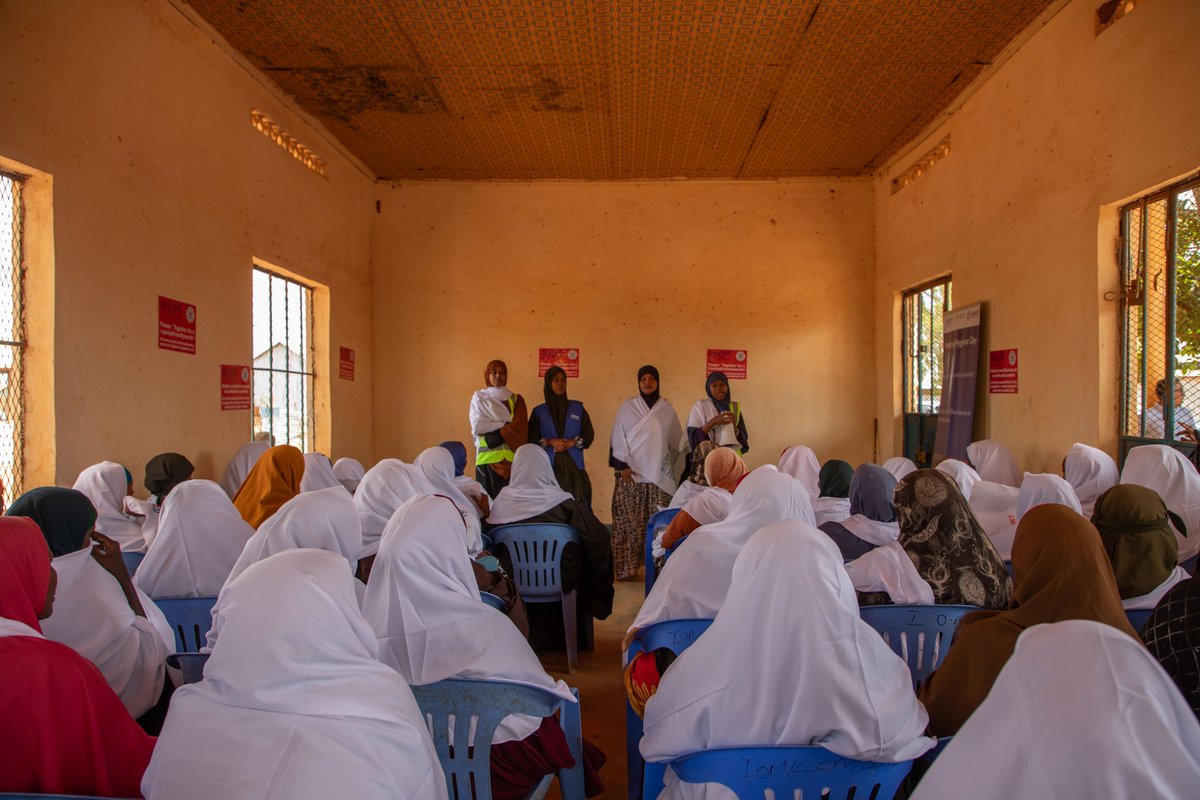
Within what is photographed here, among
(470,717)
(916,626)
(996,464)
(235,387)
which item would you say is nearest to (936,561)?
(916,626)

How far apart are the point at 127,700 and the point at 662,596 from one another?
4.75 ft

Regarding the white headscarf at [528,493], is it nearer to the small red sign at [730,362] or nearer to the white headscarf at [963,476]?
the white headscarf at [963,476]

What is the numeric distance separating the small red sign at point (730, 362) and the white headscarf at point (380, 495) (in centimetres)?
429

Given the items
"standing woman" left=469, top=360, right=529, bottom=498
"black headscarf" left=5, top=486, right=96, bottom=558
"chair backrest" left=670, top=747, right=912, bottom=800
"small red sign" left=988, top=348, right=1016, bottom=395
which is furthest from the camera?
"standing woman" left=469, top=360, right=529, bottom=498

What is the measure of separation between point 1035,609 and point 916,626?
65 centimetres

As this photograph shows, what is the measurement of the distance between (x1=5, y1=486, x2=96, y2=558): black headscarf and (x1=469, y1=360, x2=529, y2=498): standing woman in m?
3.72

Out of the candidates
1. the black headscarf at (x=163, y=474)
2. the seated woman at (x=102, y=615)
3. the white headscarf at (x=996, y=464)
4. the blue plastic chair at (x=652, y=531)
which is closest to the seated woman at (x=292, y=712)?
the seated woman at (x=102, y=615)

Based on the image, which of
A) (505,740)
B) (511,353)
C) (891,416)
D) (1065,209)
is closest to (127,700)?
(505,740)

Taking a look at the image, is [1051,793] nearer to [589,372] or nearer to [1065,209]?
[1065,209]

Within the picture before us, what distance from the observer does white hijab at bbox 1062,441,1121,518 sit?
366cm

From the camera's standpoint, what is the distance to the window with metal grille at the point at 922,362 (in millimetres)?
6246

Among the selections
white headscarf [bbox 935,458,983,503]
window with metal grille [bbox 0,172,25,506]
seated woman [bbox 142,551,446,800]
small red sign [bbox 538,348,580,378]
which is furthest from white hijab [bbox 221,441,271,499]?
white headscarf [bbox 935,458,983,503]

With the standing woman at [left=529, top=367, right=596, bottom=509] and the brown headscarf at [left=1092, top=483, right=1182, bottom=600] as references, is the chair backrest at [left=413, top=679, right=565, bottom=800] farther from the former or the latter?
the standing woman at [left=529, top=367, right=596, bottom=509]

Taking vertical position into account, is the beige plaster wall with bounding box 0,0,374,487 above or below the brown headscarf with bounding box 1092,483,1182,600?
above
